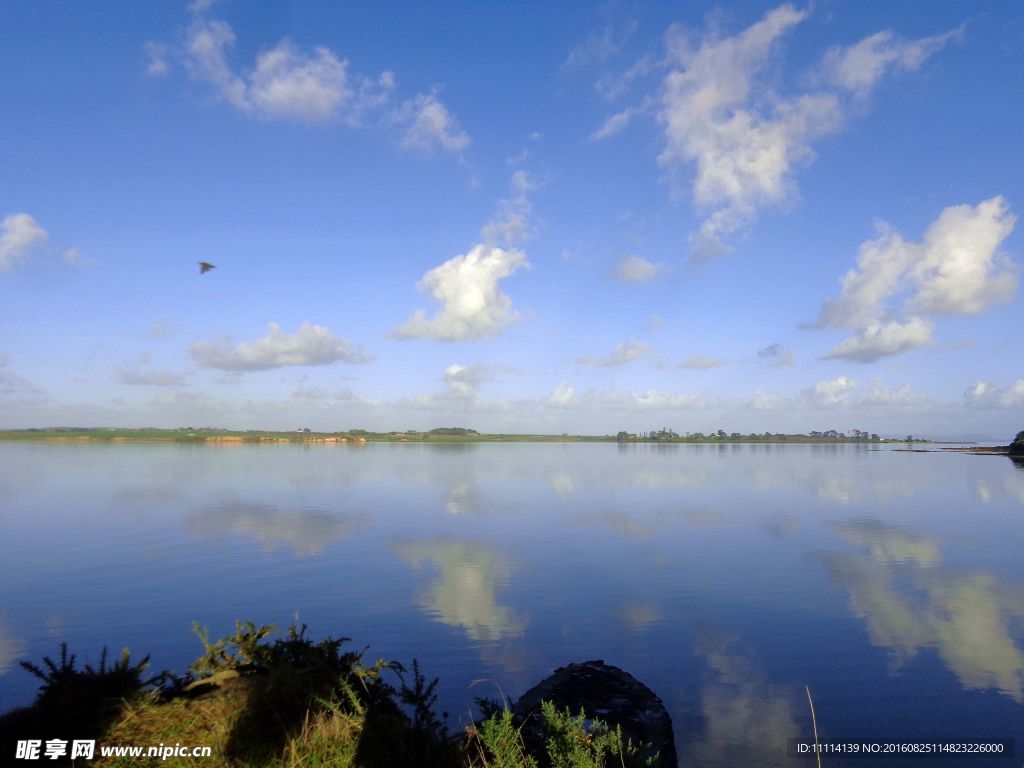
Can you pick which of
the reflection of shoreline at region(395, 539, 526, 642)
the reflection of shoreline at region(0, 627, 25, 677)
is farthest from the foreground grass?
the reflection of shoreline at region(0, 627, 25, 677)

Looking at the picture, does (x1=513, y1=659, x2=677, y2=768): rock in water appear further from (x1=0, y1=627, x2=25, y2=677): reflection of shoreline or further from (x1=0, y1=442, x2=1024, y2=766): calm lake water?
(x1=0, y1=627, x2=25, y2=677): reflection of shoreline

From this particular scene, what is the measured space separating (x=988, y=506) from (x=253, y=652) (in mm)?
51355

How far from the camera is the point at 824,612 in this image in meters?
16.2

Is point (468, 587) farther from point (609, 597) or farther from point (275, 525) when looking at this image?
point (275, 525)

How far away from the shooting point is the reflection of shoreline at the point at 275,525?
2580 cm

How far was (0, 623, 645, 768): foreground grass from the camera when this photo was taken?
15.9ft

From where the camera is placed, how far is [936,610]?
53.9 ft

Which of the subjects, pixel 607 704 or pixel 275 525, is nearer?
pixel 607 704

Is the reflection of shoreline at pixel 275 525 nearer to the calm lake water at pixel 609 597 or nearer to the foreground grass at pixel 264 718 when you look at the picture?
the calm lake water at pixel 609 597

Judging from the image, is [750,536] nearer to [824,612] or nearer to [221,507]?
[824,612]

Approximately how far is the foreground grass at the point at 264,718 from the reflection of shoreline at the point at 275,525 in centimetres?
1906

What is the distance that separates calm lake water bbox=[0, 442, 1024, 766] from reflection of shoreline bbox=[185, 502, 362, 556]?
225mm

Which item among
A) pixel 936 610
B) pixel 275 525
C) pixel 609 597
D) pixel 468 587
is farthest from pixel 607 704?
pixel 275 525

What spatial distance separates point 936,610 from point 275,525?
28.3m
